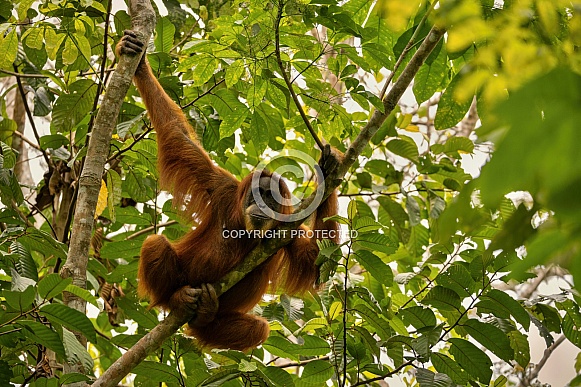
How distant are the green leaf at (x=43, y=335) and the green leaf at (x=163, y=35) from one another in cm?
281

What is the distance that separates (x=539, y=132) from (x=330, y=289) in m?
4.18

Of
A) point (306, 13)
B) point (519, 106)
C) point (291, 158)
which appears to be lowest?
point (519, 106)

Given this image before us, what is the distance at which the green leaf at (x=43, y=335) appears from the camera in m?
3.33

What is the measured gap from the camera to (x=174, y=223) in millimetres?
6422

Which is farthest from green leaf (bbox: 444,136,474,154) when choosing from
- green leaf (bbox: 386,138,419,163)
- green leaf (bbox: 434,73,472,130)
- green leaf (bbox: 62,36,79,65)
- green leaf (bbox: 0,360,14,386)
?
green leaf (bbox: 0,360,14,386)

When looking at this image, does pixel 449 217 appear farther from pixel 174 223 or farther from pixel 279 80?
pixel 174 223

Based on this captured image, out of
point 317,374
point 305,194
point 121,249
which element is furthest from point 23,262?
point 305,194

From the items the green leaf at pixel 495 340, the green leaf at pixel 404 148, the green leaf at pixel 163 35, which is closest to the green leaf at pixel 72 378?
the green leaf at pixel 495 340

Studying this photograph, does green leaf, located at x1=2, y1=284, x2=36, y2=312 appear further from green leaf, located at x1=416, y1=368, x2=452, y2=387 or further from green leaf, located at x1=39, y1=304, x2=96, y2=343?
green leaf, located at x1=416, y1=368, x2=452, y2=387

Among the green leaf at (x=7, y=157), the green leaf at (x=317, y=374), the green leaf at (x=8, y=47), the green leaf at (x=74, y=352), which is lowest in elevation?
the green leaf at (x=317, y=374)

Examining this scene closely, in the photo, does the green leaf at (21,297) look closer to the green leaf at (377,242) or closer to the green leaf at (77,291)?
the green leaf at (77,291)

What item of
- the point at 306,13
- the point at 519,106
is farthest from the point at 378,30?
the point at 519,106

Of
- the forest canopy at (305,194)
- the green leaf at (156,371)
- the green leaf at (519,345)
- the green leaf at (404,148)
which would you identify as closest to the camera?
the forest canopy at (305,194)

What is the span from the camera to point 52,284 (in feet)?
10.8
